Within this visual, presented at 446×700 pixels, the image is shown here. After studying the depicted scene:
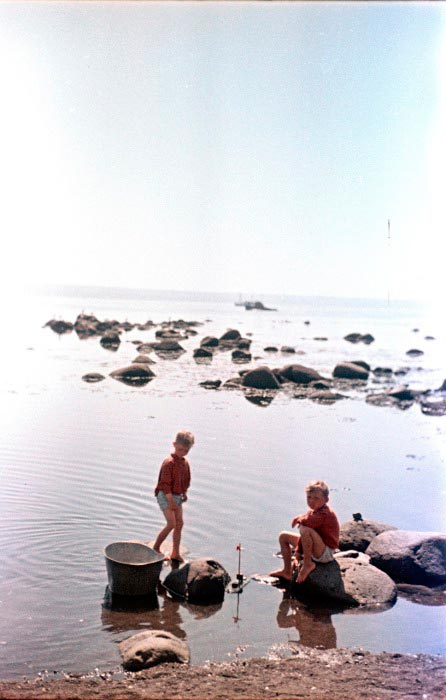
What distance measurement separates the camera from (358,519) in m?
10.2

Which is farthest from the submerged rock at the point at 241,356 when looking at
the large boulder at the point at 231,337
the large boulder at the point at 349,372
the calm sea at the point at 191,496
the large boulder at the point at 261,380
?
the large boulder at the point at 261,380

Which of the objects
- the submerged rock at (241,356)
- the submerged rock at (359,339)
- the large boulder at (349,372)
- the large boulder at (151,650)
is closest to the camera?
the large boulder at (151,650)

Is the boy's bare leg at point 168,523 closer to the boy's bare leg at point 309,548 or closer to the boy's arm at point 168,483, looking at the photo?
the boy's arm at point 168,483

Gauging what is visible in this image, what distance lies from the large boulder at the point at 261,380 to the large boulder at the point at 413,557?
1740 cm

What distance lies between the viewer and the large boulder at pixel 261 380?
2674cm

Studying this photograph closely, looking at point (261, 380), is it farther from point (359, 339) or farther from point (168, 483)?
point (359, 339)

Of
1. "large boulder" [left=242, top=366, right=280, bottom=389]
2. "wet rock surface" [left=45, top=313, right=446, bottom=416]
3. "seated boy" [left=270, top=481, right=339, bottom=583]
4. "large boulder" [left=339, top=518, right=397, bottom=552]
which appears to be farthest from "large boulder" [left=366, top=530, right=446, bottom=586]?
"large boulder" [left=242, top=366, right=280, bottom=389]

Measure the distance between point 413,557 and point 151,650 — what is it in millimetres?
3769

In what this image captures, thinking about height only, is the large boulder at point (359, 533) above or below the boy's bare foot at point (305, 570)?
below

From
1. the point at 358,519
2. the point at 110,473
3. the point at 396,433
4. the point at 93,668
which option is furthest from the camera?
the point at 396,433

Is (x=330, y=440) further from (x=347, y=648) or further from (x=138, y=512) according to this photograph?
(x=347, y=648)

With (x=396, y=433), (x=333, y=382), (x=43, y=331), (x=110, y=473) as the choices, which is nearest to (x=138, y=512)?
(x=110, y=473)

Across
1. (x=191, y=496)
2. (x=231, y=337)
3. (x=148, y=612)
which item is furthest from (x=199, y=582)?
(x=231, y=337)

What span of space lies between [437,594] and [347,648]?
196 cm
